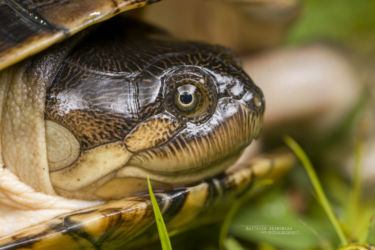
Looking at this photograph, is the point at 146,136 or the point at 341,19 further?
the point at 341,19

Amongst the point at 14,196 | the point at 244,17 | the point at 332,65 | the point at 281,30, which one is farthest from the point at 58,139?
the point at 332,65

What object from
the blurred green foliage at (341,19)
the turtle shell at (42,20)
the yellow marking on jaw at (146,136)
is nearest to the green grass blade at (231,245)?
the yellow marking on jaw at (146,136)

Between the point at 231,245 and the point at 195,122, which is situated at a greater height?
the point at 195,122

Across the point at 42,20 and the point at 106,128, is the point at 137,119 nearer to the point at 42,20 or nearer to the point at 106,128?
the point at 106,128

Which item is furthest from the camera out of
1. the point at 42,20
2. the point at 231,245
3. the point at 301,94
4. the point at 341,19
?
the point at 341,19

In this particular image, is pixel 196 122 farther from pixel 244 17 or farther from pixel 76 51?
pixel 244 17

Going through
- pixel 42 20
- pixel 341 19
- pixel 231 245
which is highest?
pixel 341 19

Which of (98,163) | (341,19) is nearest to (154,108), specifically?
(98,163)

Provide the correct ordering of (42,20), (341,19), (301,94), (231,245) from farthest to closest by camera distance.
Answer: (341,19) → (301,94) → (231,245) → (42,20)

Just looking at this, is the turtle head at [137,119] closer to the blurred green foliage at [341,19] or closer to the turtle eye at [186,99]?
the turtle eye at [186,99]
